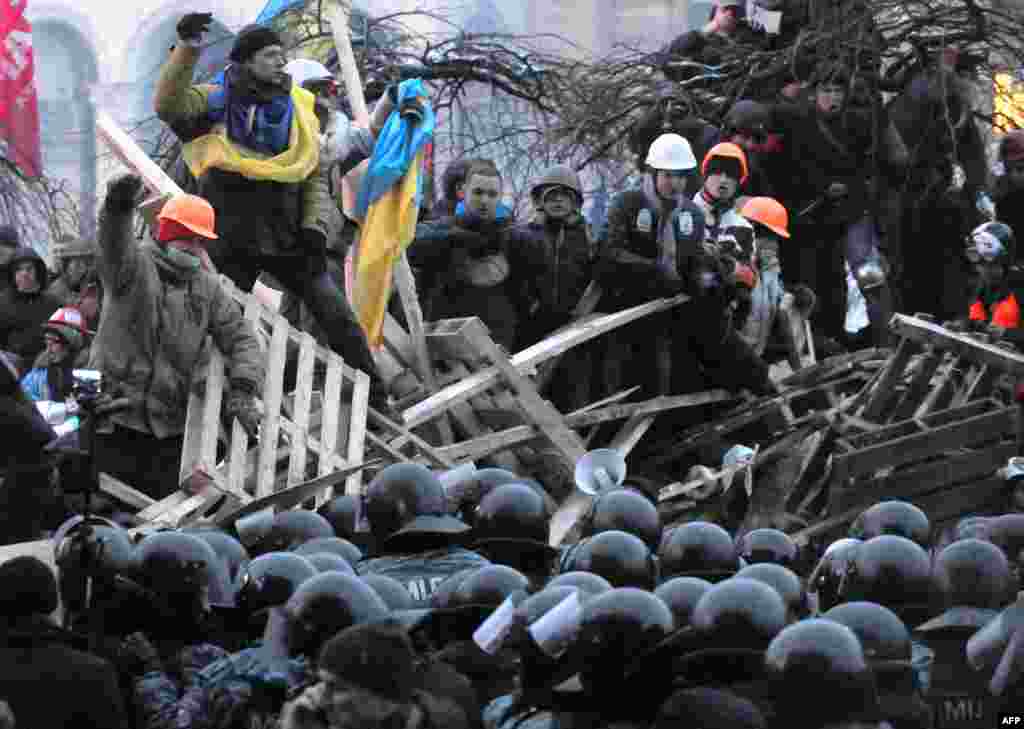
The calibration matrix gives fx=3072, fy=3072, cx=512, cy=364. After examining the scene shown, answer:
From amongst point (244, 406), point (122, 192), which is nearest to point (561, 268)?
point (244, 406)

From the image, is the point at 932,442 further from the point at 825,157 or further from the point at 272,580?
the point at 272,580

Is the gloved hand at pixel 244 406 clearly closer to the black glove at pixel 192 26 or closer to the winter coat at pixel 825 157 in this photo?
the black glove at pixel 192 26

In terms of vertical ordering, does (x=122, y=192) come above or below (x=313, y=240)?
above

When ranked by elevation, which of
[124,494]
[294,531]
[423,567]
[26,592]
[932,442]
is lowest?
[932,442]

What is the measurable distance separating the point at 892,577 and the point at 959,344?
541cm

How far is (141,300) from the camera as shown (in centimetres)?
1297

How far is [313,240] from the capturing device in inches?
559

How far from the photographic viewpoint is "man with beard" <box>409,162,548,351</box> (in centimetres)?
1554

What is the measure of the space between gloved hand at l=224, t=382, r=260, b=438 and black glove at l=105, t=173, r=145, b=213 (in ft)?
3.62

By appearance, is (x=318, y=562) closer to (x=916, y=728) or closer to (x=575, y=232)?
(x=916, y=728)

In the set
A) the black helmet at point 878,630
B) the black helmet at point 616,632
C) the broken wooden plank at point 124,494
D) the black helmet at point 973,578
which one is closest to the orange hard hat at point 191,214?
the broken wooden plank at point 124,494

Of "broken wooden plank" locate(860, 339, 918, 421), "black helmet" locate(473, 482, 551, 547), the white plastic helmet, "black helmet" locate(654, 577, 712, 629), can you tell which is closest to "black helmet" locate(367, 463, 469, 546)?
"black helmet" locate(473, 482, 551, 547)

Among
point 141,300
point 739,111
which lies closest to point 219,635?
point 141,300

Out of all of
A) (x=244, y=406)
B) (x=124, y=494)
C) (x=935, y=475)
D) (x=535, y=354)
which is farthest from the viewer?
(x=535, y=354)
